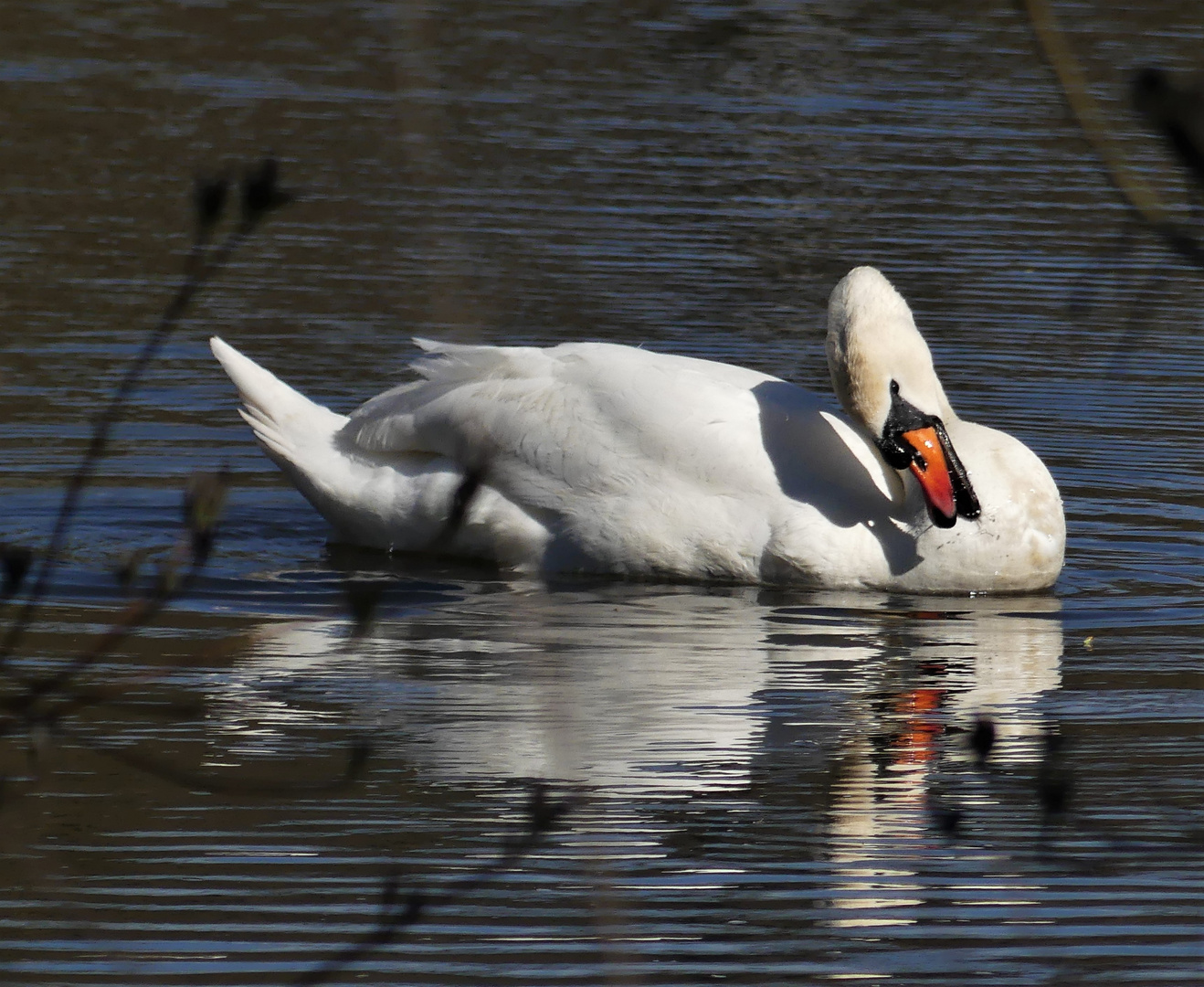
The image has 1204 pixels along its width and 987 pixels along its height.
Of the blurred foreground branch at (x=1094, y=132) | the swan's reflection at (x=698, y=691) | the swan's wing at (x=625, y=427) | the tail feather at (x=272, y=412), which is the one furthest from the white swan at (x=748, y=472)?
the blurred foreground branch at (x=1094, y=132)

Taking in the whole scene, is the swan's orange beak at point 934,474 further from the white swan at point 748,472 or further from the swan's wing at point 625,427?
the swan's wing at point 625,427

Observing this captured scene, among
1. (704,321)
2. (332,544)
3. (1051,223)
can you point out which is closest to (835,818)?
(332,544)

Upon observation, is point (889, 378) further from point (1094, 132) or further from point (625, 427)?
point (1094, 132)

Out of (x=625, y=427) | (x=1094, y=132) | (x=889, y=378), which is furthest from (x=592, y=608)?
(x=1094, y=132)

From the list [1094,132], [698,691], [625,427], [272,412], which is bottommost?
[698,691]

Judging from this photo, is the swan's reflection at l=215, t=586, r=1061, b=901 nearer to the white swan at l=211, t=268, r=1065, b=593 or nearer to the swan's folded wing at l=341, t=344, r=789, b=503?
the white swan at l=211, t=268, r=1065, b=593

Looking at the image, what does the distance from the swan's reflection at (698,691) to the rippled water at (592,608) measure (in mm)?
19

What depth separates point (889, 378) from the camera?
23.0 ft

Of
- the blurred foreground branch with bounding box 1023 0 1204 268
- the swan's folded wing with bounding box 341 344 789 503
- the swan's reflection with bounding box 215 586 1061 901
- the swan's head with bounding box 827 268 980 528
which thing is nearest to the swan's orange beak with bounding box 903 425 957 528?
the swan's head with bounding box 827 268 980 528

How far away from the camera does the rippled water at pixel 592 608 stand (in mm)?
3932

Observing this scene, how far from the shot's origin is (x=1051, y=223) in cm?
1223

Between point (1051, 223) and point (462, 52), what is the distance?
5.45m

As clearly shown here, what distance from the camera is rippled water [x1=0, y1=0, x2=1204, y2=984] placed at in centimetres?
393

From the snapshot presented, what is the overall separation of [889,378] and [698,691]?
1.73 m
